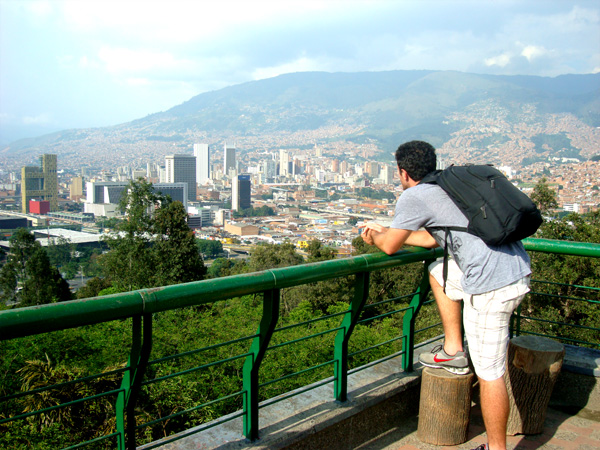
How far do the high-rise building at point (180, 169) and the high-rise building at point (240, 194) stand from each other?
18412 millimetres

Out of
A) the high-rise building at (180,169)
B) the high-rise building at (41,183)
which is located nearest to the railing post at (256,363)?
the high-rise building at (41,183)

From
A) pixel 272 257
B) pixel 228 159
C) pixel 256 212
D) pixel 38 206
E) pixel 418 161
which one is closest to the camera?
pixel 418 161

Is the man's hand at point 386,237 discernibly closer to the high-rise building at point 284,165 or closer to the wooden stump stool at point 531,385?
the wooden stump stool at point 531,385

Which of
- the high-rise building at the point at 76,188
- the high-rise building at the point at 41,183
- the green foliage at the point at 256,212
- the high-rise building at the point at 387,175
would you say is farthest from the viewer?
Answer: the high-rise building at the point at 387,175

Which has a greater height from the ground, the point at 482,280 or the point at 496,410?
the point at 482,280

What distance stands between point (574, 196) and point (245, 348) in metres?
53.6

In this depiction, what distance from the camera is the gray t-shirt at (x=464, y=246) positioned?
64.2 inches

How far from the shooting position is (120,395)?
137cm

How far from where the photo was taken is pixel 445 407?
75.0 inches

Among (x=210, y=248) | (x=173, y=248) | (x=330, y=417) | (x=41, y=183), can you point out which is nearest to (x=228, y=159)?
(x=41, y=183)

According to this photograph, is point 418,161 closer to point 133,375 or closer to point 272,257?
point 133,375

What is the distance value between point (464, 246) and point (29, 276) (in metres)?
25.9

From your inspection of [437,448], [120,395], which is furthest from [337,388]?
[120,395]

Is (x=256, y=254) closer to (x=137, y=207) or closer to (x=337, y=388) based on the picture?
(x=137, y=207)
